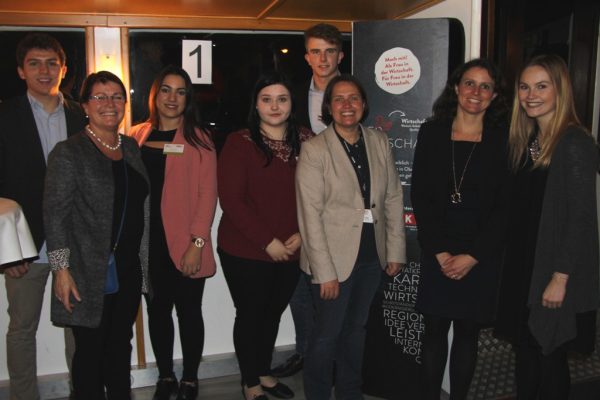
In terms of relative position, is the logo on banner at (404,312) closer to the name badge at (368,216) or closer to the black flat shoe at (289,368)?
the name badge at (368,216)

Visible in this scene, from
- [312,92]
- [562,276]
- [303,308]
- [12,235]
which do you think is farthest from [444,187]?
[12,235]

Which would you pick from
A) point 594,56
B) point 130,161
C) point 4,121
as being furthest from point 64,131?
point 594,56

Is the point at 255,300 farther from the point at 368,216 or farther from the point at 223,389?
the point at 223,389

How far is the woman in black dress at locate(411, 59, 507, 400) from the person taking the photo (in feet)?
7.09

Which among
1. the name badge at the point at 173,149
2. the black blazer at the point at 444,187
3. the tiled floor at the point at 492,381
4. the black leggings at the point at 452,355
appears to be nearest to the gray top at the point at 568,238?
the black blazer at the point at 444,187

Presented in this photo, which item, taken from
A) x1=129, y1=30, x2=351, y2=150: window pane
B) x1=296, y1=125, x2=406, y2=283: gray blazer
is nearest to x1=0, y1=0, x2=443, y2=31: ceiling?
x1=129, y1=30, x2=351, y2=150: window pane

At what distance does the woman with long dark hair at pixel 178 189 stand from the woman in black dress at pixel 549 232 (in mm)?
1406

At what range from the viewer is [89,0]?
2.56 m

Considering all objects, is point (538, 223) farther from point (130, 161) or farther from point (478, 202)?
point (130, 161)

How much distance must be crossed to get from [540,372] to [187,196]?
5.73 feet

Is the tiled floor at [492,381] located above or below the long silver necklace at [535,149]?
below

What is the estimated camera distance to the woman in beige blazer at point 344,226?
7.38ft

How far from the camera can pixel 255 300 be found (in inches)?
96.7

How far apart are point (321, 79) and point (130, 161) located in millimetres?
1110
